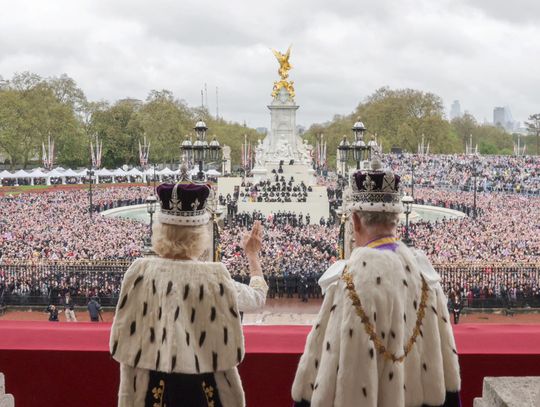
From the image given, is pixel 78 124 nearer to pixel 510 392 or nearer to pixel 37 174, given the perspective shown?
pixel 37 174

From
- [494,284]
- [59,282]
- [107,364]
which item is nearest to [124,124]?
[59,282]

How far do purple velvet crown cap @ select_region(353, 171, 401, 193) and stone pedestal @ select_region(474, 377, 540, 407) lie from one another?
1202mm

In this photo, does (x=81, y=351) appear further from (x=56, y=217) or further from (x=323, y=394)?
(x=56, y=217)

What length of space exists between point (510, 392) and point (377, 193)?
1263 millimetres

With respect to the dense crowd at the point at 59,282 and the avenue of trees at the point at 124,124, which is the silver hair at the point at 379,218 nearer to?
the dense crowd at the point at 59,282

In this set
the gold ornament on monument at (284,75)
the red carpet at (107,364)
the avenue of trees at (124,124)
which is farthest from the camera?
the avenue of trees at (124,124)

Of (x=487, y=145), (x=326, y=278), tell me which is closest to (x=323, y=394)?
(x=326, y=278)

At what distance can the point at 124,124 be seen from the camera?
3263 inches

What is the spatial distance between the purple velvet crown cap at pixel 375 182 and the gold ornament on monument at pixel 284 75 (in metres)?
54.4

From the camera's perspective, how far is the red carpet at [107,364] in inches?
164

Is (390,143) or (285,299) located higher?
(390,143)

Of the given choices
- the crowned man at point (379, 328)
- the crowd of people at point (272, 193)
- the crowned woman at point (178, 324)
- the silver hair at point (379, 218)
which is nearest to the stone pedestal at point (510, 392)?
the crowned man at point (379, 328)

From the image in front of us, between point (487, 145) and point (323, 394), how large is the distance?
114335 millimetres

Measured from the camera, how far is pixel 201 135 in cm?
1802
